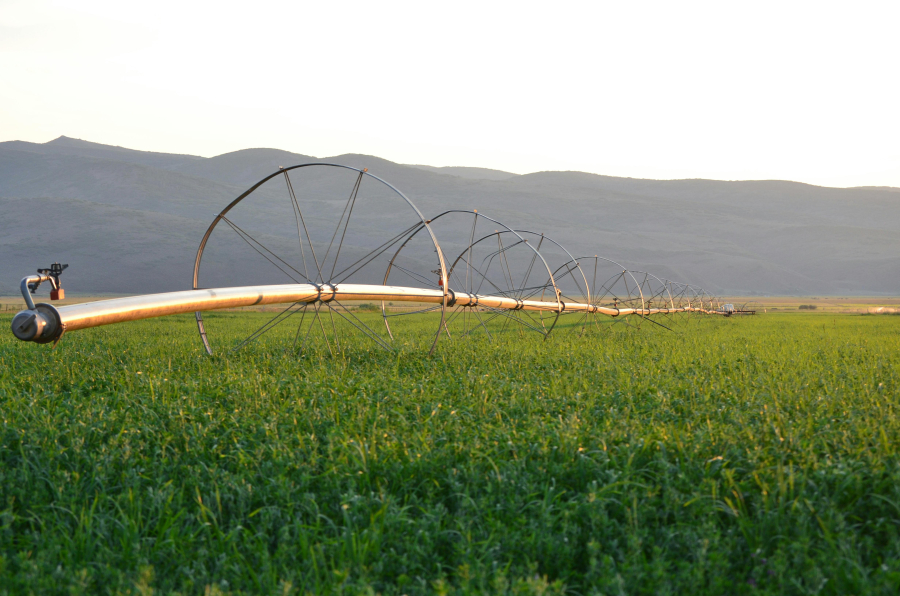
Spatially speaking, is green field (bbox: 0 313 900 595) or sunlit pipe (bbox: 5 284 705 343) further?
sunlit pipe (bbox: 5 284 705 343)

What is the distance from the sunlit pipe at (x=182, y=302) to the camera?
4.73m

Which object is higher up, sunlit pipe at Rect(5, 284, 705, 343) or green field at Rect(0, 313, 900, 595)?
sunlit pipe at Rect(5, 284, 705, 343)

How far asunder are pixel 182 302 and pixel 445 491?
3846 millimetres

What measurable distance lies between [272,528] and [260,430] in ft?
4.37

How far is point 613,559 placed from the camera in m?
2.88

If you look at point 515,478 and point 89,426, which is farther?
point 89,426

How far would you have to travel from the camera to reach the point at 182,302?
615cm

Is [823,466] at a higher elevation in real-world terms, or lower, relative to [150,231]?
lower

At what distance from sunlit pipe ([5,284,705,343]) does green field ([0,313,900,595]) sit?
0.72 meters

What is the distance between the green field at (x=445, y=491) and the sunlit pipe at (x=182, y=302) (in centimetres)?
72

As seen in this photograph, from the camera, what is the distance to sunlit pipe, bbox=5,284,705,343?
4.73 meters

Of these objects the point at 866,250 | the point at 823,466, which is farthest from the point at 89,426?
the point at 866,250

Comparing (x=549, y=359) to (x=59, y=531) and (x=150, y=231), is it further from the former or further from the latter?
(x=150, y=231)

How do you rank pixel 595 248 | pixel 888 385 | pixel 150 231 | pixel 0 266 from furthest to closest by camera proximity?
pixel 595 248 < pixel 150 231 < pixel 0 266 < pixel 888 385
